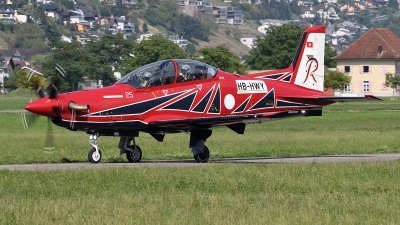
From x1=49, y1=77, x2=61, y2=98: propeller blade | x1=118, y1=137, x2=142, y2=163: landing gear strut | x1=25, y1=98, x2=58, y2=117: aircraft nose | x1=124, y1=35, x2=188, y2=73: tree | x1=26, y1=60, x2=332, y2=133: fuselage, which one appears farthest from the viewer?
x1=124, y1=35, x2=188, y2=73: tree

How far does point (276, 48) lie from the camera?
135m

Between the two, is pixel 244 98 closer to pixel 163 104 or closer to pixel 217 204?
pixel 163 104

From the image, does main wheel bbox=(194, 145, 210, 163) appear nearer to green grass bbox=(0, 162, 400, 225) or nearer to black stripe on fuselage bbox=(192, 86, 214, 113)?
black stripe on fuselage bbox=(192, 86, 214, 113)

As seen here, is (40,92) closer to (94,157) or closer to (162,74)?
(94,157)

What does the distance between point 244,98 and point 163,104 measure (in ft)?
8.62

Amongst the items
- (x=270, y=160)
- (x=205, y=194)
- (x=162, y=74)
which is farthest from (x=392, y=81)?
(x=205, y=194)

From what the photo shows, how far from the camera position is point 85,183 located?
16.5 metres

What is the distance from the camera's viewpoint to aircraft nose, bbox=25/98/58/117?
Result: 2016 cm

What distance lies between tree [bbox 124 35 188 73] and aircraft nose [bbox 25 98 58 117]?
82.6 meters

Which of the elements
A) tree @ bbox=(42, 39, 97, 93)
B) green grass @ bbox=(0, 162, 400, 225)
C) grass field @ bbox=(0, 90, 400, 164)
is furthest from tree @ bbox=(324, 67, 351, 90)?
green grass @ bbox=(0, 162, 400, 225)

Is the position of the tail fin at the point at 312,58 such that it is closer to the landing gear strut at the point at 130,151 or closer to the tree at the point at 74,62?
the landing gear strut at the point at 130,151

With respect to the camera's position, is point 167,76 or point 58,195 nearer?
point 58,195

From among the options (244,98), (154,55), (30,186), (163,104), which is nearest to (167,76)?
(163,104)

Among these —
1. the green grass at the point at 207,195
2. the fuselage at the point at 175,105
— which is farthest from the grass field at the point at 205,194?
the fuselage at the point at 175,105
